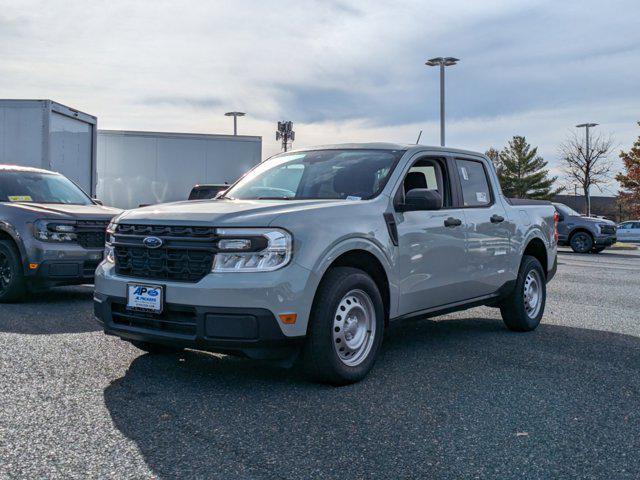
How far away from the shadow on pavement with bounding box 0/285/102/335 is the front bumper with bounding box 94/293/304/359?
2262 millimetres

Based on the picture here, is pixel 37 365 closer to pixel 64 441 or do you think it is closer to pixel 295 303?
pixel 64 441

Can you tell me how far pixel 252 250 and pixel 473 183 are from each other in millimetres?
2984

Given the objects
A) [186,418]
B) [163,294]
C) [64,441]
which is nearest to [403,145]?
[163,294]

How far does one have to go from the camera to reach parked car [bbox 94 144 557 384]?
4.31m

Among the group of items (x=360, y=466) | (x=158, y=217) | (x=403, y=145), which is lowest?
(x=360, y=466)

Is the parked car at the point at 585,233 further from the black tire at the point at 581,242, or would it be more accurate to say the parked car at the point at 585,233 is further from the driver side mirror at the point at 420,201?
the driver side mirror at the point at 420,201

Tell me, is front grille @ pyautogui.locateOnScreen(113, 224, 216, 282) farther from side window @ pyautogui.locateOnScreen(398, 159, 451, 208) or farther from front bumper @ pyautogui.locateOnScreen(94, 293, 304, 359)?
side window @ pyautogui.locateOnScreen(398, 159, 451, 208)

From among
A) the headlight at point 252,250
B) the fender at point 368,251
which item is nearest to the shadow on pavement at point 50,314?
the headlight at point 252,250

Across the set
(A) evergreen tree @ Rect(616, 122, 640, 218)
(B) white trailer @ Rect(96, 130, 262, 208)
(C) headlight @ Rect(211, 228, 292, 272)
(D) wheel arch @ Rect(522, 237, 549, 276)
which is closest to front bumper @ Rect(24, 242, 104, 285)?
(C) headlight @ Rect(211, 228, 292, 272)

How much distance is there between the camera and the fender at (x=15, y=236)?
7.86 metres

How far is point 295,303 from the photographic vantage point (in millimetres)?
4340

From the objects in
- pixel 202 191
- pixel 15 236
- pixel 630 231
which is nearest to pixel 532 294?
pixel 15 236

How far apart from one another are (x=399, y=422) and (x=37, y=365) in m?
2.69

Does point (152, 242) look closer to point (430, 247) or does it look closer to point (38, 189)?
point (430, 247)
